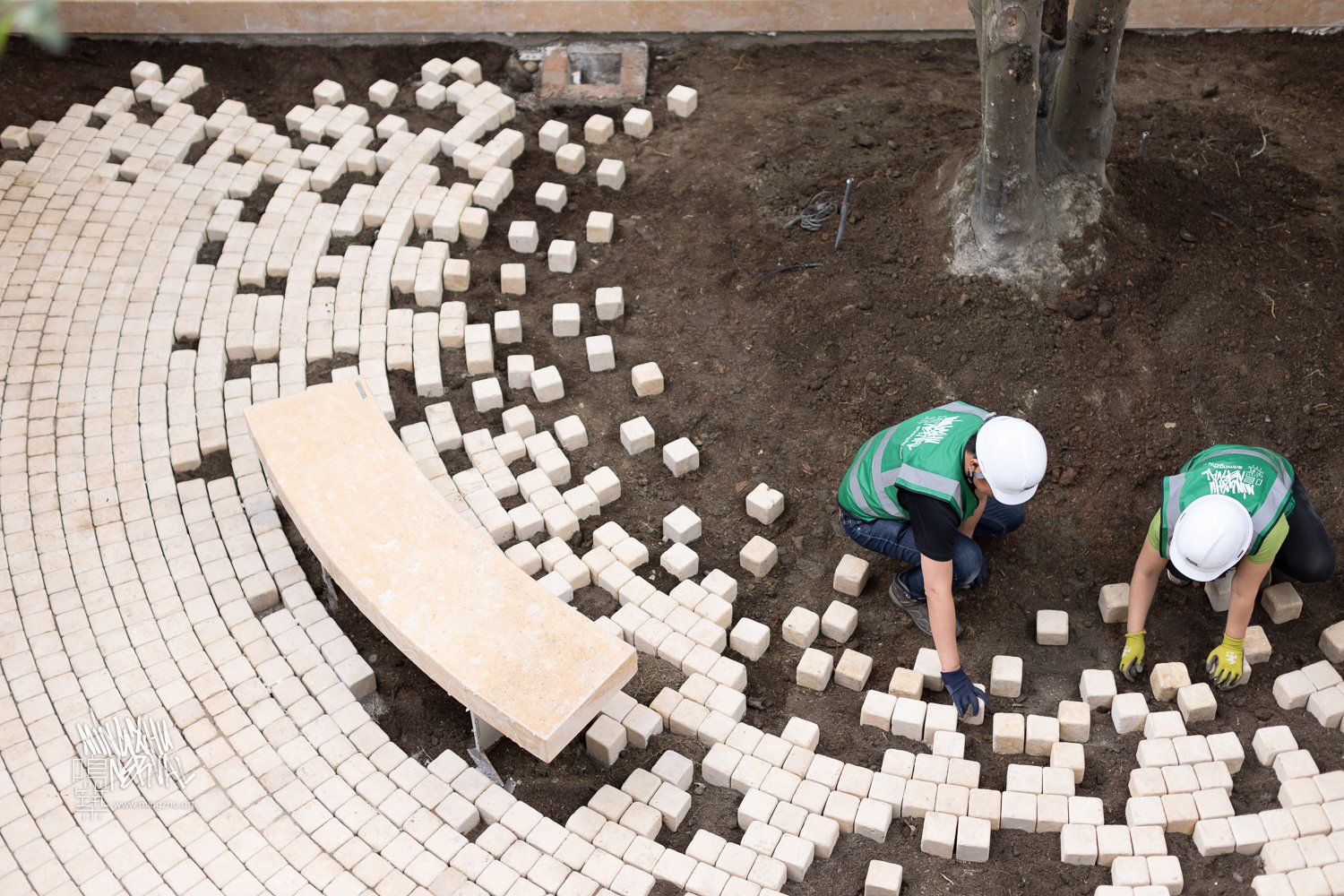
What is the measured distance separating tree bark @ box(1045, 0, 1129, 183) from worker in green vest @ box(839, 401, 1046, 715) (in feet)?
6.41

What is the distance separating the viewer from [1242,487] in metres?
4.89

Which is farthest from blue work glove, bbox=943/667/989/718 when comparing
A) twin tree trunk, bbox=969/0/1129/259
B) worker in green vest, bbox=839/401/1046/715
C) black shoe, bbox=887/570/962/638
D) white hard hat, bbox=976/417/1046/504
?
twin tree trunk, bbox=969/0/1129/259

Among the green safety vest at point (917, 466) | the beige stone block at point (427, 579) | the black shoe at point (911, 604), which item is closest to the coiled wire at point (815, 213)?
the green safety vest at point (917, 466)

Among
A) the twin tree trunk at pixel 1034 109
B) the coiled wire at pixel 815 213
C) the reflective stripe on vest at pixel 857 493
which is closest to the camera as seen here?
the reflective stripe on vest at pixel 857 493

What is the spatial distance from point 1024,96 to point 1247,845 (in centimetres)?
333

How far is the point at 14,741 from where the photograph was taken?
16.1ft

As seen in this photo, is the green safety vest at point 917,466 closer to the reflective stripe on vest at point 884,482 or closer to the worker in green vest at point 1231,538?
the reflective stripe on vest at point 884,482

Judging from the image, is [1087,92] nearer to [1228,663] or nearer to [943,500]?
[943,500]

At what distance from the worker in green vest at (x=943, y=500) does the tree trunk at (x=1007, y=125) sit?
1448mm

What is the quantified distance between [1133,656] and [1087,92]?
9.27 ft

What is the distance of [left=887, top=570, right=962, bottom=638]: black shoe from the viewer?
18.1ft

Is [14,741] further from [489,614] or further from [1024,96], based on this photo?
[1024,96]

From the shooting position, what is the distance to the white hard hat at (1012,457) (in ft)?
15.5

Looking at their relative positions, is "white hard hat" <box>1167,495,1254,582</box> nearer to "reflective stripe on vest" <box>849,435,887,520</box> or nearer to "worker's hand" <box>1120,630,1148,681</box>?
"worker's hand" <box>1120,630,1148,681</box>
